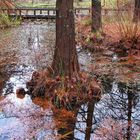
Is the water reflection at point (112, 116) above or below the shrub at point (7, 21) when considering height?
below

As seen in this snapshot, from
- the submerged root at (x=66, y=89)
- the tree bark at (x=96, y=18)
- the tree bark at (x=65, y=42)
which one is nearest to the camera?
the submerged root at (x=66, y=89)

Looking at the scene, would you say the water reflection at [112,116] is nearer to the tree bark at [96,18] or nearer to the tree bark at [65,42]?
the tree bark at [65,42]

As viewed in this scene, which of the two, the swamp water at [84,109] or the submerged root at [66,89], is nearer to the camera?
the swamp water at [84,109]

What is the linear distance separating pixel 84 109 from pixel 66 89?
2.77 ft

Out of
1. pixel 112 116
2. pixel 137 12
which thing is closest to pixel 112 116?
pixel 112 116

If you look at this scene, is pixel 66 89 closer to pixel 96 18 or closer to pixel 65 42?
pixel 65 42

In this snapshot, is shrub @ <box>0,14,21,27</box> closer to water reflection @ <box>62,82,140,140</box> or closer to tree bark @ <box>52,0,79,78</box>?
tree bark @ <box>52,0,79,78</box>

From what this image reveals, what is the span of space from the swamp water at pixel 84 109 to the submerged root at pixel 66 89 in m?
0.26

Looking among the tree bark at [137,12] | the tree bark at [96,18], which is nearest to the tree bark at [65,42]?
the tree bark at [137,12]

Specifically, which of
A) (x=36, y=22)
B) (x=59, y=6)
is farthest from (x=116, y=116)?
(x=36, y=22)

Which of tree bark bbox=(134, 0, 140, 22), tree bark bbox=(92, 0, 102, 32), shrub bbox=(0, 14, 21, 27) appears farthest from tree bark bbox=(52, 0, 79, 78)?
shrub bbox=(0, 14, 21, 27)

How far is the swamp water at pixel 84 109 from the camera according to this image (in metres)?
7.71

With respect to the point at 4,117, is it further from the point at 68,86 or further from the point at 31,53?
the point at 31,53

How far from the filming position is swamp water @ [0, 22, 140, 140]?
771 cm
